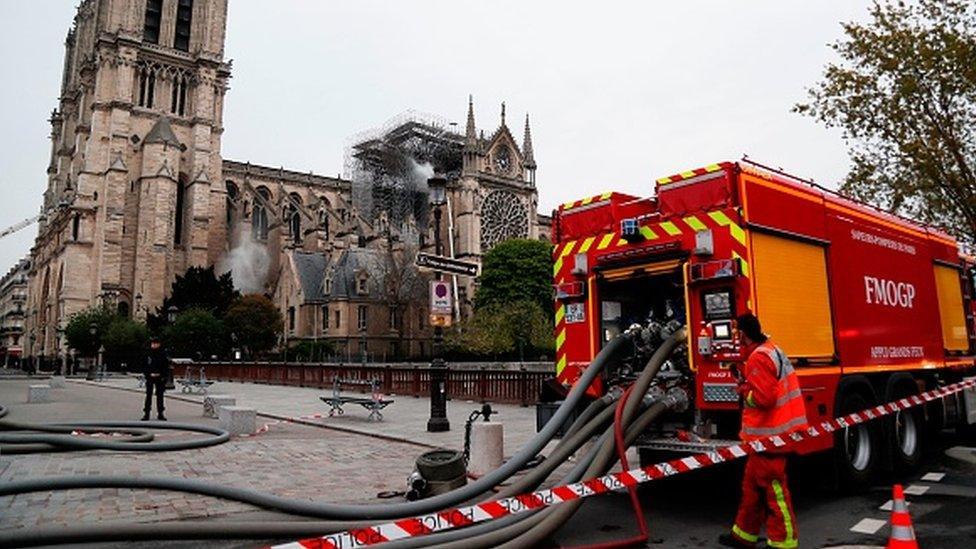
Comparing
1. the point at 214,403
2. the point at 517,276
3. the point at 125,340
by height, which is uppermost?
the point at 517,276

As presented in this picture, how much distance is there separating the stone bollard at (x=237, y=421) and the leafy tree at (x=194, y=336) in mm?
A: 34484

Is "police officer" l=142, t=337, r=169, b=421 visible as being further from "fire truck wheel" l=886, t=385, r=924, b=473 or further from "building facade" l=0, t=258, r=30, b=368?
"building facade" l=0, t=258, r=30, b=368

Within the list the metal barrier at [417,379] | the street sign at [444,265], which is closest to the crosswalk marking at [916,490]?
the street sign at [444,265]

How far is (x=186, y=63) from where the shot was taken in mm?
60781

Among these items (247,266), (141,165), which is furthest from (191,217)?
(247,266)

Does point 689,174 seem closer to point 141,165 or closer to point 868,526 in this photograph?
point 868,526

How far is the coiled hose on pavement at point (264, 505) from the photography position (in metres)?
4.51

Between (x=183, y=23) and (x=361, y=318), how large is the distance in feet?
111

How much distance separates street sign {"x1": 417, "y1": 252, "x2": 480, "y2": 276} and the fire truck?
4337mm

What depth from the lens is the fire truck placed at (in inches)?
238

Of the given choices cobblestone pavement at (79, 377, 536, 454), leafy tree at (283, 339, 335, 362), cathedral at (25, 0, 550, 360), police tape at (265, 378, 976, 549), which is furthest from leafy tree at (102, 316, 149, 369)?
police tape at (265, 378, 976, 549)

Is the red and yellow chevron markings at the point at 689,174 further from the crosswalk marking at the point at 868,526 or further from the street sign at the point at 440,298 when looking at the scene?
the street sign at the point at 440,298

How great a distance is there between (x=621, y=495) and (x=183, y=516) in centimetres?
433

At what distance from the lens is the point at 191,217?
58.3 meters
